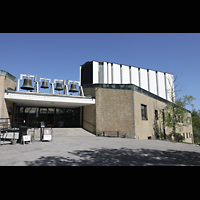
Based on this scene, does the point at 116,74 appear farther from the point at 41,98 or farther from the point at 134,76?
the point at 41,98

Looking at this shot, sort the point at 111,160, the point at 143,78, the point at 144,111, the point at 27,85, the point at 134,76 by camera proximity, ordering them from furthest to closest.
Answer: the point at 143,78
the point at 134,76
the point at 144,111
the point at 27,85
the point at 111,160

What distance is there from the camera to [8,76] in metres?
16.1

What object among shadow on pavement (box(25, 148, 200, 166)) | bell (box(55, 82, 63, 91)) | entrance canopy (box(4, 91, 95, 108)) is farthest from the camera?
bell (box(55, 82, 63, 91))

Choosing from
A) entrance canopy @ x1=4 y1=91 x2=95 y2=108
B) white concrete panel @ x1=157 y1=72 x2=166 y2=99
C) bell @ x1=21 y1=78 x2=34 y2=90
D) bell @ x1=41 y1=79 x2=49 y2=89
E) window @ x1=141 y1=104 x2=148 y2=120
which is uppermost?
white concrete panel @ x1=157 y1=72 x2=166 y2=99

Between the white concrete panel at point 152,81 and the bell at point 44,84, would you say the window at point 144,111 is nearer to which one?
the bell at point 44,84

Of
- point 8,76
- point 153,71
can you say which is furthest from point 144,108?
point 153,71

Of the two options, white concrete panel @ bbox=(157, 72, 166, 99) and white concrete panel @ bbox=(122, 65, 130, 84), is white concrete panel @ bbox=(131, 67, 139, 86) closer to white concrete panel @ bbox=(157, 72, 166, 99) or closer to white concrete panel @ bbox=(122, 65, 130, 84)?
white concrete panel @ bbox=(122, 65, 130, 84)

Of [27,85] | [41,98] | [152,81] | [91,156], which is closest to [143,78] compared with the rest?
[152,81]

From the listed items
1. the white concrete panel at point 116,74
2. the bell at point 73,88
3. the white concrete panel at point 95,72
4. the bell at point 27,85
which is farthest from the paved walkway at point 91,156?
the white concrete panel at point 116,74

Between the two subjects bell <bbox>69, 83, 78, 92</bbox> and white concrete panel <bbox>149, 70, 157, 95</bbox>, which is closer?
bell <bbox>69, 83, 78, 92</bbox>

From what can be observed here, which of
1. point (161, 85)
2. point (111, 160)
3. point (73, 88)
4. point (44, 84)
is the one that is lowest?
point (111, 160)

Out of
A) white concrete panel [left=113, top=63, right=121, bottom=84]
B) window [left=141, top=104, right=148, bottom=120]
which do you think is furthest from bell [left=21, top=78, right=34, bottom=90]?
white concrete panel [left=113, top=63, right=121, bottom=84]
